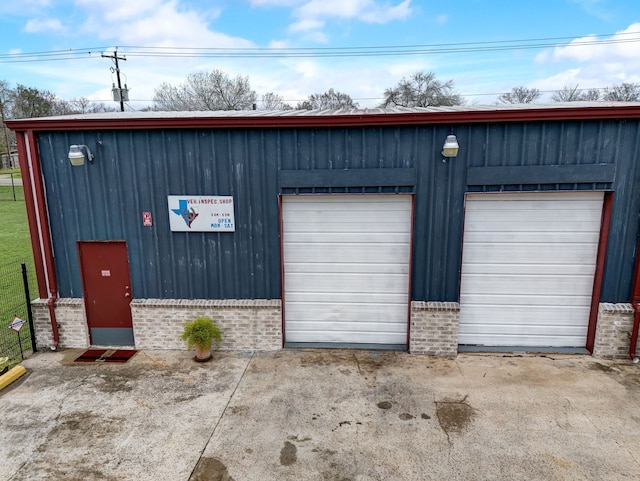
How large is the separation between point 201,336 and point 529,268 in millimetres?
5785

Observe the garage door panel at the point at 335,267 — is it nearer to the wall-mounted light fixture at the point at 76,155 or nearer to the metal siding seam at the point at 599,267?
the metal siding seam at the point at 599,267

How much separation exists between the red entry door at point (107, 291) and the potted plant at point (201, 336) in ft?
4.51

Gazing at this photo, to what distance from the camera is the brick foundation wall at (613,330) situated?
6664mm

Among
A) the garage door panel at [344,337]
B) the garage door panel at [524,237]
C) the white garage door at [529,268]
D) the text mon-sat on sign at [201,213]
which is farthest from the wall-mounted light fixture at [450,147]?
the text mon-sat on sign at [201,213]

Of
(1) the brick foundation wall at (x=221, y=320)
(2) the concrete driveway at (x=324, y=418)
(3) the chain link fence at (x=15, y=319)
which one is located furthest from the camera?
(1) the brick foundation wall at (x=221, y=320)

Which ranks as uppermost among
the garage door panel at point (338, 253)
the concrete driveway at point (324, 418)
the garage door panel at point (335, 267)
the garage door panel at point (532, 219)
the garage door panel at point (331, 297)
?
the garage door panel at point (532, 219)

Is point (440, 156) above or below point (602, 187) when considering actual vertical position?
above

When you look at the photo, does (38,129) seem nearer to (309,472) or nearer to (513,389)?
(309,472)

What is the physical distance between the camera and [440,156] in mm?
6480

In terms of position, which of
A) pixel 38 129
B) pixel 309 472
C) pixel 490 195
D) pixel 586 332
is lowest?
pixel 309 472

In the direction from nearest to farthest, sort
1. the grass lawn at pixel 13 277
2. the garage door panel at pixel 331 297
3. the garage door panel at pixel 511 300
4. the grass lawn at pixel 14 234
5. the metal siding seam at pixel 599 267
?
the metal siding seam at pixel 599 267, the garage door panel at pixel 511 300, the garage door panel at pixel 331 297, the grass lawn at pixel 13 277, the grass lawn at pixel 14 234

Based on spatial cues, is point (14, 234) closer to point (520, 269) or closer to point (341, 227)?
point (341, 227)

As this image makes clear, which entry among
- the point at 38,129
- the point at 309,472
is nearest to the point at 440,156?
the point at 309,472

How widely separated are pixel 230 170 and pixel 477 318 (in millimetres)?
5099
